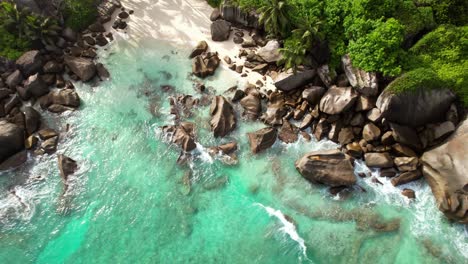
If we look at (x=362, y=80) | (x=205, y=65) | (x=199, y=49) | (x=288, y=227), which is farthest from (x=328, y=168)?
(x=199, y=49)

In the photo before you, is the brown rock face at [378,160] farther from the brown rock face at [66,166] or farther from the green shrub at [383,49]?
the brown rock face at [66,166]

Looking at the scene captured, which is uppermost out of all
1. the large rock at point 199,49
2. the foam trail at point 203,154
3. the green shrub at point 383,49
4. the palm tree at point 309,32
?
the green shrub at point 383,49

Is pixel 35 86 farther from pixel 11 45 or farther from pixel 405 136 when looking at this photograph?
pixel 405 136

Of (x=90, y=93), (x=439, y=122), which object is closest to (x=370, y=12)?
(x=439, y=122)

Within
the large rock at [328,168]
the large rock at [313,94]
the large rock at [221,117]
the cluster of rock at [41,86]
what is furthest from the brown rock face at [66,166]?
the large rock at [313,94]

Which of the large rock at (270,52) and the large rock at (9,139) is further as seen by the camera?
the large rock at (270,52)

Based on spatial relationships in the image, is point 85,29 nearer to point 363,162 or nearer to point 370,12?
point 370,12
